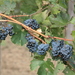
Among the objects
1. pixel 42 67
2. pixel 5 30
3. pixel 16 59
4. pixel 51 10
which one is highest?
pixel 51 10

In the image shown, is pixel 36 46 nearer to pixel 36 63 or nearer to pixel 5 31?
pixel 36 63

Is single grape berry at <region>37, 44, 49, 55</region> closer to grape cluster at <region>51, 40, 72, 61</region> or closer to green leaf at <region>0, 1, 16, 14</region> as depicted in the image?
grape cluster at <region>51, 40, 72, 61</region>

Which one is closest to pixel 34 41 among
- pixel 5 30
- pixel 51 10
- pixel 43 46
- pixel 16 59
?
pixel 43 46

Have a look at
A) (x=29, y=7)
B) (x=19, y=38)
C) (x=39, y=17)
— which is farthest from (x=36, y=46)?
(x=29, y=7)

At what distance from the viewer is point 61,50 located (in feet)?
3.95

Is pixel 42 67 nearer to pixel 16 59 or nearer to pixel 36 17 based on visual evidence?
pixel 36 17

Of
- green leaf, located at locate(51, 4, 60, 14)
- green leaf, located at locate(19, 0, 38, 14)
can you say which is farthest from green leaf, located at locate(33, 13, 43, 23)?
green leaf, located at locate(19, 0, 38, 14)

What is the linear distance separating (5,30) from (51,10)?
14.8 inches

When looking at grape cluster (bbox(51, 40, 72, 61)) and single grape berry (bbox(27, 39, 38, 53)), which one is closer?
grape cluster (bbox(51, 40, 72, 61))

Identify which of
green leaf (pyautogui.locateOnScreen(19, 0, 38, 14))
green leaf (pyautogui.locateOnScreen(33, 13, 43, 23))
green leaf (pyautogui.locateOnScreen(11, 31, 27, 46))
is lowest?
green leaf (pyautogui.locateOnScreen(11, 31, 27, 46))

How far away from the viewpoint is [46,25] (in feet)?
4.76

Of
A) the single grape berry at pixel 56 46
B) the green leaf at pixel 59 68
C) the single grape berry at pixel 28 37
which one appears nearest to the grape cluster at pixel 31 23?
the single grape berry at pixel 28 37

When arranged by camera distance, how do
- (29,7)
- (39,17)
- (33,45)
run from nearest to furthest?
(33,45) < (39,17) < (29,7)

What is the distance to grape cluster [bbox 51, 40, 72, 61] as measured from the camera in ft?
3.92
